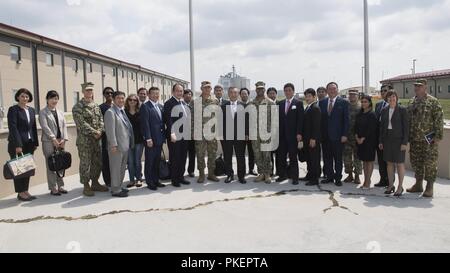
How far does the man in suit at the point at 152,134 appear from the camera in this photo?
594 centimetres

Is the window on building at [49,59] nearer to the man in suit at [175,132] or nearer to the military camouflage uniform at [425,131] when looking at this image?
the man in suit at [175,132]

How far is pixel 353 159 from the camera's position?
20.9ft

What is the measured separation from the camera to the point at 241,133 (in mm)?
6535

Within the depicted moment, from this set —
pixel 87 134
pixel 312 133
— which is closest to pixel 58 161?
pixel 87 134

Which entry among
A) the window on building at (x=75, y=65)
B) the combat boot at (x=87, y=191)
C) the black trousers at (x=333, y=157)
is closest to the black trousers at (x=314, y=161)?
the black trousers at (x=333, y=157)

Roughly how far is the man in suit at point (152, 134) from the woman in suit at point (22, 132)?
1.68m

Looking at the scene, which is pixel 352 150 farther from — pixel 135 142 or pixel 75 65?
pixel 75 65

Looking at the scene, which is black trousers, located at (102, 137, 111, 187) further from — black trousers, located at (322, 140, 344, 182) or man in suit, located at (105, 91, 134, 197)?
black trousers, located at (322, 140, 344, 182)

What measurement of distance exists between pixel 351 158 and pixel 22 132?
548 cm

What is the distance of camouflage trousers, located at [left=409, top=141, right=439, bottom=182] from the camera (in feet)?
17.4

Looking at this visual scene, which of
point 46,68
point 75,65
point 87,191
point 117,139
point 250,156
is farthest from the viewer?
point 75,65

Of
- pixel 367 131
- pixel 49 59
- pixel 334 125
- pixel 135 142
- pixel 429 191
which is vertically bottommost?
pixel 429 191

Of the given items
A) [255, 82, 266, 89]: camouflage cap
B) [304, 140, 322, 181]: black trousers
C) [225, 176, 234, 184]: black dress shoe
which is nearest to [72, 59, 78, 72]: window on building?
[225, 176, 234, 184]: black dress shoe

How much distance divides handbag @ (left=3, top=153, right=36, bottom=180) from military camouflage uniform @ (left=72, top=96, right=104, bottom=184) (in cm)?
73
